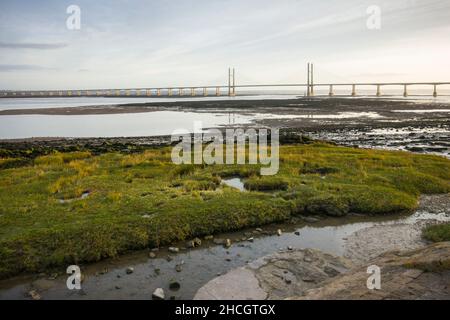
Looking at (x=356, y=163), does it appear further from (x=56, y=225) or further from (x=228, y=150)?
(x=56, y=225)

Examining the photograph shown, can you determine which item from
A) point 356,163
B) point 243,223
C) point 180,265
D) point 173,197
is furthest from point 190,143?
point 180,265

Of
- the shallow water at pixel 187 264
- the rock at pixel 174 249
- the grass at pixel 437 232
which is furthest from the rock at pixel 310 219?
the rock at pixel 174 249

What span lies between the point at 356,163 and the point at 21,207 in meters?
17.8

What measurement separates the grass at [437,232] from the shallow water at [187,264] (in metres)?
1.12

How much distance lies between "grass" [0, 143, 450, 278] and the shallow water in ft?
1.94

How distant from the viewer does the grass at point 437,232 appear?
11.9 meters

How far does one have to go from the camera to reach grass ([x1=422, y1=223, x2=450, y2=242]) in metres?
11.9

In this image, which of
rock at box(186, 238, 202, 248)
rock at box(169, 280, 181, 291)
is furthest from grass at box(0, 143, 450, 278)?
rock at box(169, 280, 181, 291)

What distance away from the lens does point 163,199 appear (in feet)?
48.7

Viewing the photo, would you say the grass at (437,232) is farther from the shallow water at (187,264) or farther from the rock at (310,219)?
the rock at (310,219)

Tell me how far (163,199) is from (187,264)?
4.74 m

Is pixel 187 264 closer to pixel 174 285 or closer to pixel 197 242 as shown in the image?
pixel 174 285
